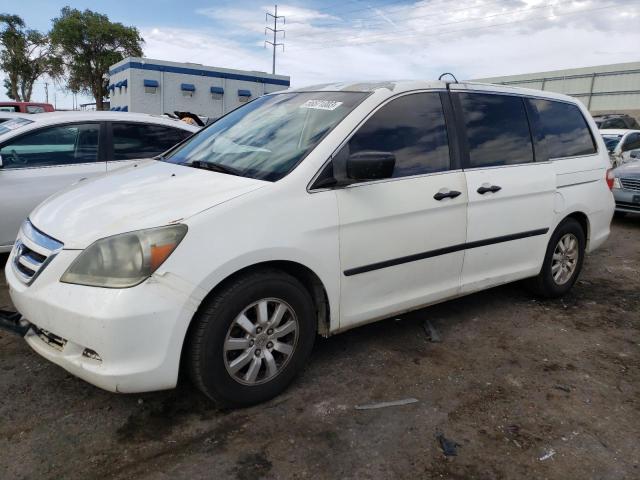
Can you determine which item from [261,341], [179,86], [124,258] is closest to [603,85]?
[179,86]

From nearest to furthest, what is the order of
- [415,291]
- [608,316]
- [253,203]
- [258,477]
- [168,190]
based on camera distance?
[258,477]
[253,203]
[168,190]
[415,291]
[608,316]

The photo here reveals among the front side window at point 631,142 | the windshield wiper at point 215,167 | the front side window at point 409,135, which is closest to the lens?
the windshield wiper at point 215,167

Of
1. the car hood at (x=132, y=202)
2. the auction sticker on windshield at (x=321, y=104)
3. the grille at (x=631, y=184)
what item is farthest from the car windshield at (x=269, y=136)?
the grille at (x=631, y=184)

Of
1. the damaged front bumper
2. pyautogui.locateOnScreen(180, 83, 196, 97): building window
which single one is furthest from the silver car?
pyautogui.locateOnScreen(180, 83, 196, 97): building window

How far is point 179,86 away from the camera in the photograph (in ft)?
98.4

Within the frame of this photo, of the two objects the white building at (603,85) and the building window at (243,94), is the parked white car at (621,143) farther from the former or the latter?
the building window at (243,94)

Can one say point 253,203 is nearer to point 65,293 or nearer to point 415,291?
point 65,293

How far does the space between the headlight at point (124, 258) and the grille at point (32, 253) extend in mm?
209

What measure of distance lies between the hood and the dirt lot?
560 cm

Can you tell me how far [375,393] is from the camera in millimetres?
3008

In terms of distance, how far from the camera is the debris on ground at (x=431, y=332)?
3.75 meters

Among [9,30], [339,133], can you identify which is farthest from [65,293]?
[9,30]

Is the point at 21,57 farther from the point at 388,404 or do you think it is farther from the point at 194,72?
the point at 388,404

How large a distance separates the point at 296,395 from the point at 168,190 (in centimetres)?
136
